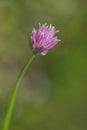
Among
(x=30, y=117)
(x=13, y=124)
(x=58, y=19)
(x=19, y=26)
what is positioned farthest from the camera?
(x=58, y=19)

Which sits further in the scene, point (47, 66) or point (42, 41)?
point (47, 66)

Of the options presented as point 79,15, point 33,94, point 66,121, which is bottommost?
point 66,121

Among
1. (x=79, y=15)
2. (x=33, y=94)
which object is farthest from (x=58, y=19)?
(x=33, y=94)

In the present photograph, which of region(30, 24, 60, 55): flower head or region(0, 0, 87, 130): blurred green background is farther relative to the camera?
region(0, 0, 87, 130): blurred green background

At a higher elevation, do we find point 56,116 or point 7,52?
point 7,52

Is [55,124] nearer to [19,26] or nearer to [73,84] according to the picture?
[73,84]
